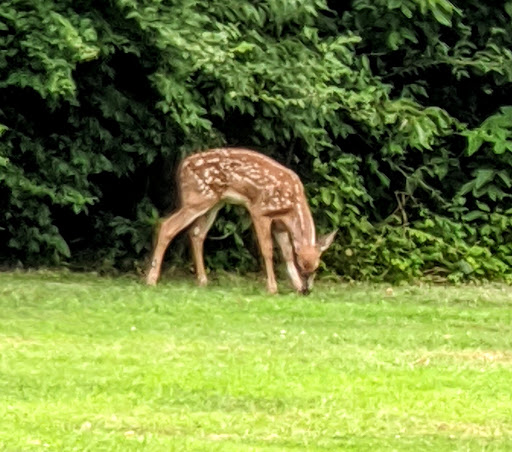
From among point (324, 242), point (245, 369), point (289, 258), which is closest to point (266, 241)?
point (289, 258)

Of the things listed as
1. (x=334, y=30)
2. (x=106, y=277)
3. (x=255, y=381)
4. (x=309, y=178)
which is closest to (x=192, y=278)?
(x=106, y=277)

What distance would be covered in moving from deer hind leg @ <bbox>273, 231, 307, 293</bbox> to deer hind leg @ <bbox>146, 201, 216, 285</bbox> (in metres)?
0.70

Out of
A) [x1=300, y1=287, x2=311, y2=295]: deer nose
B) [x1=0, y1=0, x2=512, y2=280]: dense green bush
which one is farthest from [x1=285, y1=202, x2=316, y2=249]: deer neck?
[x1=0, y1=0, x2=512, y2=280]: dense green bush

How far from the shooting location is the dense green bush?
55.5 ft

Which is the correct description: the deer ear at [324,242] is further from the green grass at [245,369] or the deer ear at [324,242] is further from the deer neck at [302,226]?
the green grass at [245,369]

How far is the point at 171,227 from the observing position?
17.2m

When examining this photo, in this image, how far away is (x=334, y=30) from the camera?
19.5m

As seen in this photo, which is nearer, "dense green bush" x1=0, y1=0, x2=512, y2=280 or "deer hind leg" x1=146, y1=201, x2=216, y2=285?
"dense green bush" x1=0, y1=0, x2=512, y2=280

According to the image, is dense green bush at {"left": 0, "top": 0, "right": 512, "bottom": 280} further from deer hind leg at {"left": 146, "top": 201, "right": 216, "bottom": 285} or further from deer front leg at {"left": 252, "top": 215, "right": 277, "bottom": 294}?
deer front leg at {"left": 252, "top": 215, "right": 277, "bottom": 294}

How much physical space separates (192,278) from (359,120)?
244cm

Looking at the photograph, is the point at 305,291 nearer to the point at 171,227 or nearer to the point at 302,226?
the point at 302,226

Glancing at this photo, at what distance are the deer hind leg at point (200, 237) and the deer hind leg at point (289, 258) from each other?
631 millimetres

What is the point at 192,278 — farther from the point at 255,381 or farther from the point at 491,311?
the point at 255,381

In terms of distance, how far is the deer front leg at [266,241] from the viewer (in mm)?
16891
